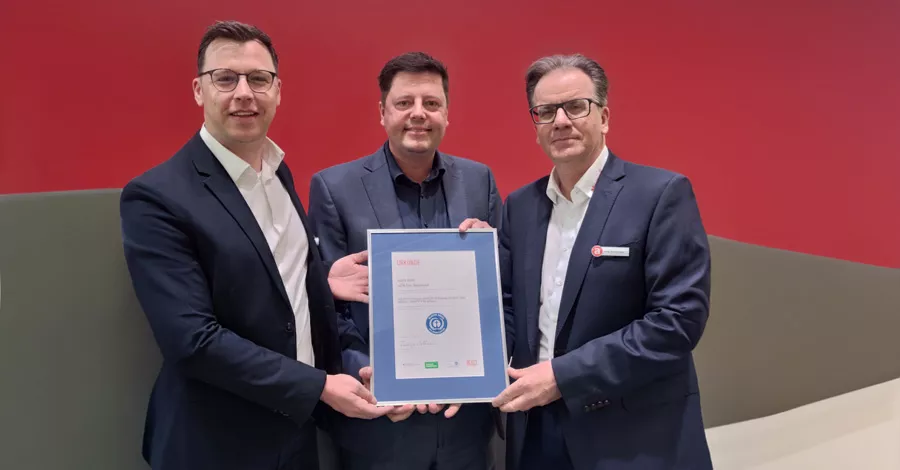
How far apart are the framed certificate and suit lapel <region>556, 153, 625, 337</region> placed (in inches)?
8.5

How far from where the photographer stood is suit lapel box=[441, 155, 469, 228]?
192 cm

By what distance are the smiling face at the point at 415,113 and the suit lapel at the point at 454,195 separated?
0.37 feet

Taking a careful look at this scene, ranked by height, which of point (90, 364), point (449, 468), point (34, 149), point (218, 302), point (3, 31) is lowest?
point (449, 468)

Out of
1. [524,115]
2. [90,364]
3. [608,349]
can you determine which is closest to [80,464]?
[90,364]

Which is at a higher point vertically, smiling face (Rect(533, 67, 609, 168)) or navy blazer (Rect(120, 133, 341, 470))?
smiling face (Rect(533, 67, 609, 168))

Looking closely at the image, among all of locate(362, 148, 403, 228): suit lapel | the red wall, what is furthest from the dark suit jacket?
the red wall

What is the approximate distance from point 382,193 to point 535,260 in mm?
558

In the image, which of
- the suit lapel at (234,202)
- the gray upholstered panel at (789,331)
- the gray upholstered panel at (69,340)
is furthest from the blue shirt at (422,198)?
the gray upholstered panel at (789,331)

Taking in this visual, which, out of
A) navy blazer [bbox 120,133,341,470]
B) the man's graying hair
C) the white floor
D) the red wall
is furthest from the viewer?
the white floor

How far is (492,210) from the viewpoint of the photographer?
2055 mm

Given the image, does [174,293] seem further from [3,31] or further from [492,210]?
[3,31]

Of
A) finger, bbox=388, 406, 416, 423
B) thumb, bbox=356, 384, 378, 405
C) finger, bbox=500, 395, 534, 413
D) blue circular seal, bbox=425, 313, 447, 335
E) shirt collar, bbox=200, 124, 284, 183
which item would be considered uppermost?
shirt collar, bbox=200, 124, 284, 183

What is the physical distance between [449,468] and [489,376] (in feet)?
1.20

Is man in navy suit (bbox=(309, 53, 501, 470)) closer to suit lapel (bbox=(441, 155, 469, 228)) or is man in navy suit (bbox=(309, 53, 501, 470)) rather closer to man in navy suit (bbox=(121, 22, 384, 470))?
suit lapel (bbox=(441, 155, 469, 228))
